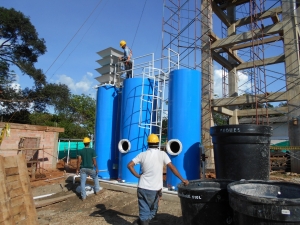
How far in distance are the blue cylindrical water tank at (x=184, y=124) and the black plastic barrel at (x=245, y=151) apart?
8.59 feet

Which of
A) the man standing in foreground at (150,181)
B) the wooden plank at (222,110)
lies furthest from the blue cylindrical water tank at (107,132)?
the wooden plank at (222,110)

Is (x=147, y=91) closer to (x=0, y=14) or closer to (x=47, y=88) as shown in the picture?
(x=47, y=88)

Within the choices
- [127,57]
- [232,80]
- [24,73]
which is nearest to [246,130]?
[127,57]

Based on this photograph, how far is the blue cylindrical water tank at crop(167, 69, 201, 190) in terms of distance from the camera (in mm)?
7734

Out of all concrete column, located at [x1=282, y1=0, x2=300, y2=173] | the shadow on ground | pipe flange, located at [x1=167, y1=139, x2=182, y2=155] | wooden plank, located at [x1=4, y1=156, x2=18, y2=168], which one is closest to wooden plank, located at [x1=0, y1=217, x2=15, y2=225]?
wooden plank, located at [x1=4, y1=156, x2=18, y2=168]

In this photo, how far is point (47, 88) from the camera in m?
25.2

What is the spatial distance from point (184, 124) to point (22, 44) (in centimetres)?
2385

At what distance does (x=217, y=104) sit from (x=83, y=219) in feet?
34.1

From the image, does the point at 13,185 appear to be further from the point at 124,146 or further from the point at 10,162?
the point at 124,146

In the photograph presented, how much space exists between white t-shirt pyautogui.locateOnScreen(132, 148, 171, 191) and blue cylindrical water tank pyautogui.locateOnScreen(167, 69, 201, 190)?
2955mm

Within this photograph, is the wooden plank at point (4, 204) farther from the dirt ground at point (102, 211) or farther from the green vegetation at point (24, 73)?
the green vegetation at point (24, 73)

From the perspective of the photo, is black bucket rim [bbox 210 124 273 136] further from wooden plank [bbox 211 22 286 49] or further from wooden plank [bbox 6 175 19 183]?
wooden plank [bbox 211 22 286 49]

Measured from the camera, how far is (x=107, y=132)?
1037 centimetres

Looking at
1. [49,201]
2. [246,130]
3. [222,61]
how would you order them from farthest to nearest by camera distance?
[222,61]
[49,201]
[246,130]
